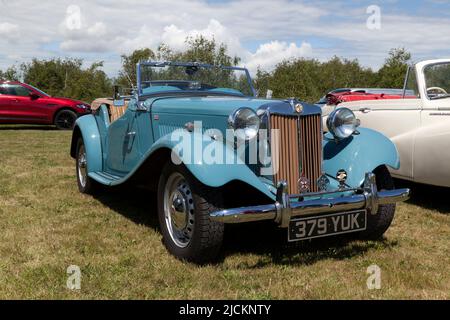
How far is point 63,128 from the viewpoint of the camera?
1522 centimetres

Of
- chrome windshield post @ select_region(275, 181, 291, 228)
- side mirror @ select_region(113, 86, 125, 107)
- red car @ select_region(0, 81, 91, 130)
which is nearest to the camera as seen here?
chrome windshield post @ select_region(275, 181, 291, 228)

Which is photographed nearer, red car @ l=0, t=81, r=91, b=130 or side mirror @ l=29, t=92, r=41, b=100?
red car @ l=0, t=81, r=91, b=130

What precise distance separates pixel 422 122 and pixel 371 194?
80.0 inches

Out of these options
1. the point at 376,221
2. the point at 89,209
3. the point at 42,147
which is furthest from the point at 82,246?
the point at 42,147

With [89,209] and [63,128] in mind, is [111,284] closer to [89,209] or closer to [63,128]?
[89,209]

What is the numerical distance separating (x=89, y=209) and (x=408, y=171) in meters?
3.46

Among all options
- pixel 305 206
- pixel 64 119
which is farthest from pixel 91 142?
pixel 64 119

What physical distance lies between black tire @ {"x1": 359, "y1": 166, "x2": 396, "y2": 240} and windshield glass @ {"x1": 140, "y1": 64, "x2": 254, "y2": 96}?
1.88 meters

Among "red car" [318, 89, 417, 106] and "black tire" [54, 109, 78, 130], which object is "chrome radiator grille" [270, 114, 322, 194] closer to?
"red car" [318, 89, 417, 106]

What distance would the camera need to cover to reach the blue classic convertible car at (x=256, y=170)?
3.30 metres

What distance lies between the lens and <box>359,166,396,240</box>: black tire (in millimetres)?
4039

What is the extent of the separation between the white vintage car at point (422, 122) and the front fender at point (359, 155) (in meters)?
1.05

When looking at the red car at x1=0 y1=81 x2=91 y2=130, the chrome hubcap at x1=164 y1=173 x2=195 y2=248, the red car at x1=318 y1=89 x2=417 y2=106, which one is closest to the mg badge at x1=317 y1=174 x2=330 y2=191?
the chrome hubcap at x1=164 y1=173 x2=195 y2=248
